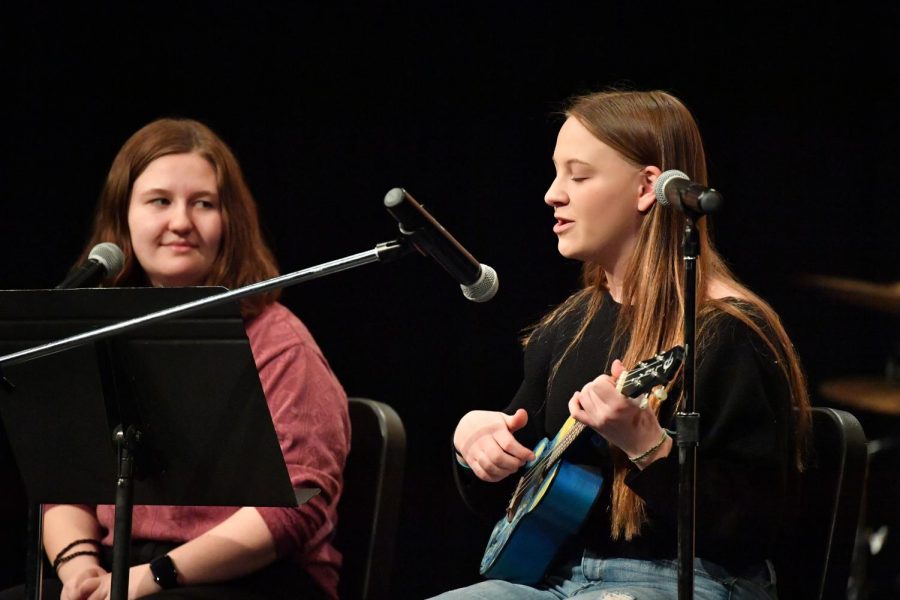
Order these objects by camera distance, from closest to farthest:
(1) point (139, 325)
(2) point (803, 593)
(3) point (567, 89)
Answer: (1) point (139, 325) → (2) point (803, 593) → (3) point (567, 89)

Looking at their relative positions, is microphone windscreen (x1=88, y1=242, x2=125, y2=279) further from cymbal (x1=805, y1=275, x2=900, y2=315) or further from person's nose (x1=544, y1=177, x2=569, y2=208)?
cymbal (x1=805, y1=275, x2=900, y2=315)

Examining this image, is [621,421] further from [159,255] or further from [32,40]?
[32,40]

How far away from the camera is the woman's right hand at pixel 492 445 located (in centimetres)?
182

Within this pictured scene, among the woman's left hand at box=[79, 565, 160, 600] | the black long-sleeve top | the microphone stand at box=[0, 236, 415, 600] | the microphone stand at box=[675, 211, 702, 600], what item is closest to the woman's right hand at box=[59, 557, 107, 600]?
the woman's left hand at box=[79, 565, 160, 600]

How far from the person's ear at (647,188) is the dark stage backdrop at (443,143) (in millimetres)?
926

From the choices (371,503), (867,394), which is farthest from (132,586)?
(867,394)

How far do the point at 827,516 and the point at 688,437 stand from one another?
597 millimetres

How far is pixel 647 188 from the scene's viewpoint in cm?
190

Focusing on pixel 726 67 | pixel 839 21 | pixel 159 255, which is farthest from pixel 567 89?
pixel 159 255

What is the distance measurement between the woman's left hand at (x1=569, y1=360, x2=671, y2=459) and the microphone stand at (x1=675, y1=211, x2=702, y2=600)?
0.10 metres

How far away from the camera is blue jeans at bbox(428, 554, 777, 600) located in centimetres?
171

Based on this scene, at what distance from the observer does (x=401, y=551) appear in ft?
10.7

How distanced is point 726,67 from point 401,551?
→ 171cm

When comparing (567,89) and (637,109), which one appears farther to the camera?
(567,89)
